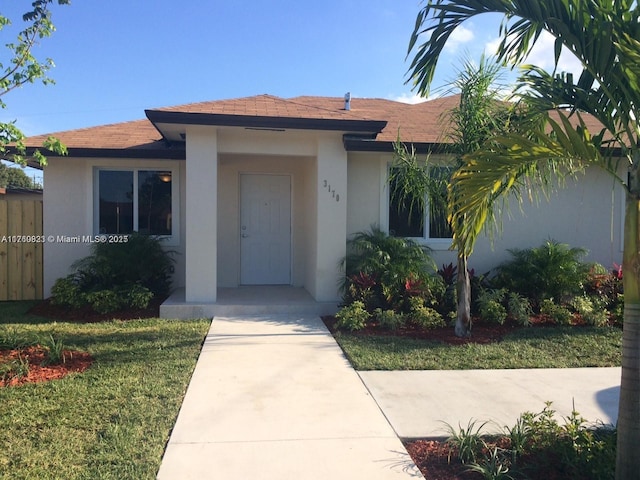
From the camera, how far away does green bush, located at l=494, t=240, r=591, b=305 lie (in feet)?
28.1

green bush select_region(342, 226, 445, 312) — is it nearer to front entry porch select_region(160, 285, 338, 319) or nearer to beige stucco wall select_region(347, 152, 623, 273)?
front entry porch select_region(160, 285, 338, 319)

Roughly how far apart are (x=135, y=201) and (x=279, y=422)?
717 cm

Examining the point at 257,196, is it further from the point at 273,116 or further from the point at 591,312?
the point at 591,312

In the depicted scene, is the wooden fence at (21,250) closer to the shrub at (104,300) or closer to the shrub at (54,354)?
the shrub at (104,300)

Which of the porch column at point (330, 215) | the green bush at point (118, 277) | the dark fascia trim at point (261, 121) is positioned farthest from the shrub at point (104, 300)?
the porch column at point (330, 215)

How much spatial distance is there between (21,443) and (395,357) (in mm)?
4006

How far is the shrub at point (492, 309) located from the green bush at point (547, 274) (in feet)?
3.09

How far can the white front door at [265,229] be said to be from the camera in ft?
34.7

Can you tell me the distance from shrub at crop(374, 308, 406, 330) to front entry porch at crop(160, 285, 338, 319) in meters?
1.20

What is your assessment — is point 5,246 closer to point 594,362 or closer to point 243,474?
point 243,474

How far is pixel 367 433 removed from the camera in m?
3.92

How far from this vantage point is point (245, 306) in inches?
328

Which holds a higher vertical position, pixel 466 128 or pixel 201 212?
pixel 466 128

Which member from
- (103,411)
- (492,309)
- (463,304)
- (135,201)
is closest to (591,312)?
(492,309)
